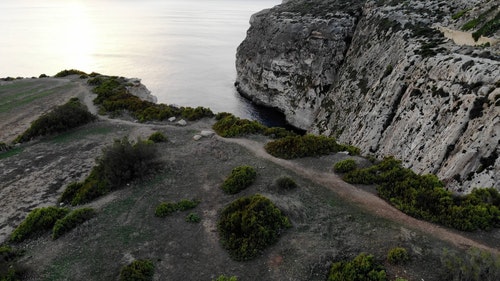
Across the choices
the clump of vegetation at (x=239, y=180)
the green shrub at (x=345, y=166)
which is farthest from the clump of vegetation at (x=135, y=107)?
the green shrub at (x=345, y=166)

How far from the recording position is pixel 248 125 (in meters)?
34.0

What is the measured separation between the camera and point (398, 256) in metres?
15.2

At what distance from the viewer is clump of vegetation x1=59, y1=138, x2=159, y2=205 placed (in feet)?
79.2

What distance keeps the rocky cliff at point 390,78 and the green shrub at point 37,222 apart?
2819 centimetres

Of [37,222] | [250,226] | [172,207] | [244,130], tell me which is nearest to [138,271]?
[172,207]

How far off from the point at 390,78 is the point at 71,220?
40864 mm

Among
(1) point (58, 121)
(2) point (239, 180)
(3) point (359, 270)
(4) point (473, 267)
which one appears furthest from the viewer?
(1) point (58, 121)

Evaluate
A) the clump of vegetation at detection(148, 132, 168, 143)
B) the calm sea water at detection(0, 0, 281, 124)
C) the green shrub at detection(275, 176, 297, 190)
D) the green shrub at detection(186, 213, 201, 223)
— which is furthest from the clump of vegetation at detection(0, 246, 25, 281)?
the calm sea water at detection(0, 0, 281, 124)

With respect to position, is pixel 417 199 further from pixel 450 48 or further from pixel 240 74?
pixel 240 74

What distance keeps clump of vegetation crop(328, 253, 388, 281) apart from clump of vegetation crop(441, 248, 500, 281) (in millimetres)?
2532

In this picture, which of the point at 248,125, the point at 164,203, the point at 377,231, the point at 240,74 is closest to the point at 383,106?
the point at 248,125

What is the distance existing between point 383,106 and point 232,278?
35.1 m

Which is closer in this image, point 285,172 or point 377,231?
point 377,231

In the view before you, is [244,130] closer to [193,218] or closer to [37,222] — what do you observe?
[193,218]
